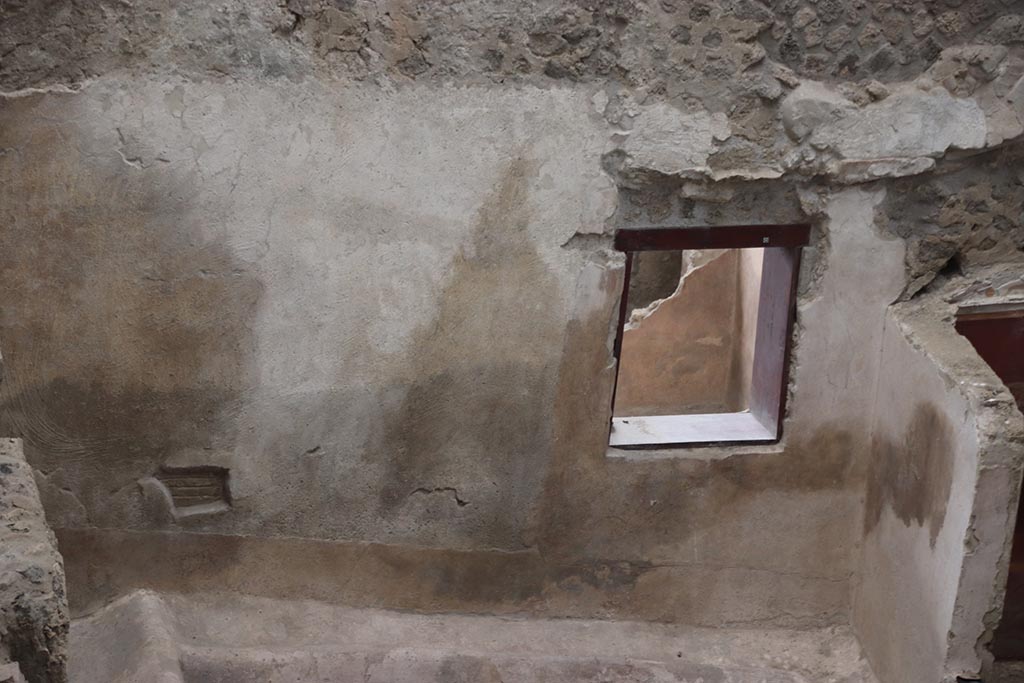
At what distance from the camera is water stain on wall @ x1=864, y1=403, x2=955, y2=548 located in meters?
4.43

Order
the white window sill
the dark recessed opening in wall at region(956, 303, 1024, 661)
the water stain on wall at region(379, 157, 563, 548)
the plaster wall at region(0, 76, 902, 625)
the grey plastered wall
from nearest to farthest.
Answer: the grey plastered wall → the plaster wall at region(0, 76, 902, 625) → the water stain on wall at region(379, 157, 563, 548) → the dark recessed opening in wall at region(956, 303, 1024, 661) → the white window sill

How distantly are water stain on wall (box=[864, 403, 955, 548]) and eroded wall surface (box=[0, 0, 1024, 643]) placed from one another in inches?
4.8

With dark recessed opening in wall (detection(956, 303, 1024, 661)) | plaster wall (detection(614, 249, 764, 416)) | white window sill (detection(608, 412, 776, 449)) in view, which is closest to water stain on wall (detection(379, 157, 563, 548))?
white window sill (detection(608, 412, 776, 449))

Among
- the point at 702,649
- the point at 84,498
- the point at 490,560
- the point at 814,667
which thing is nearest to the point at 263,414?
the point at 84,498

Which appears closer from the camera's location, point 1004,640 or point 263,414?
point 263,414

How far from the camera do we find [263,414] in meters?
4.60

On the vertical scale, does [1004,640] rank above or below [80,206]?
below

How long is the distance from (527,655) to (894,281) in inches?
73.1

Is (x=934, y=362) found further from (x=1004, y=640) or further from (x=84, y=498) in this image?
(x=84, y=498)

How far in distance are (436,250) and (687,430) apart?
124 centimetres

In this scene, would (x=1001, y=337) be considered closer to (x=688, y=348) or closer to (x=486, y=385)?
(x=486, y=385)

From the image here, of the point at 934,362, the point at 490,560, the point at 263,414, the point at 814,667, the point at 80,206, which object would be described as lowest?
the point at 814,667

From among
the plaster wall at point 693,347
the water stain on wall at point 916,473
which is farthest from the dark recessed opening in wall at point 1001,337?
the plaster wall at point 693,347

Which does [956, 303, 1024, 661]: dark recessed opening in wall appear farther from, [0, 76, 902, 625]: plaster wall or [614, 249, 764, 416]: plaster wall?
[614, 249, 764, 416]: plaster wall
